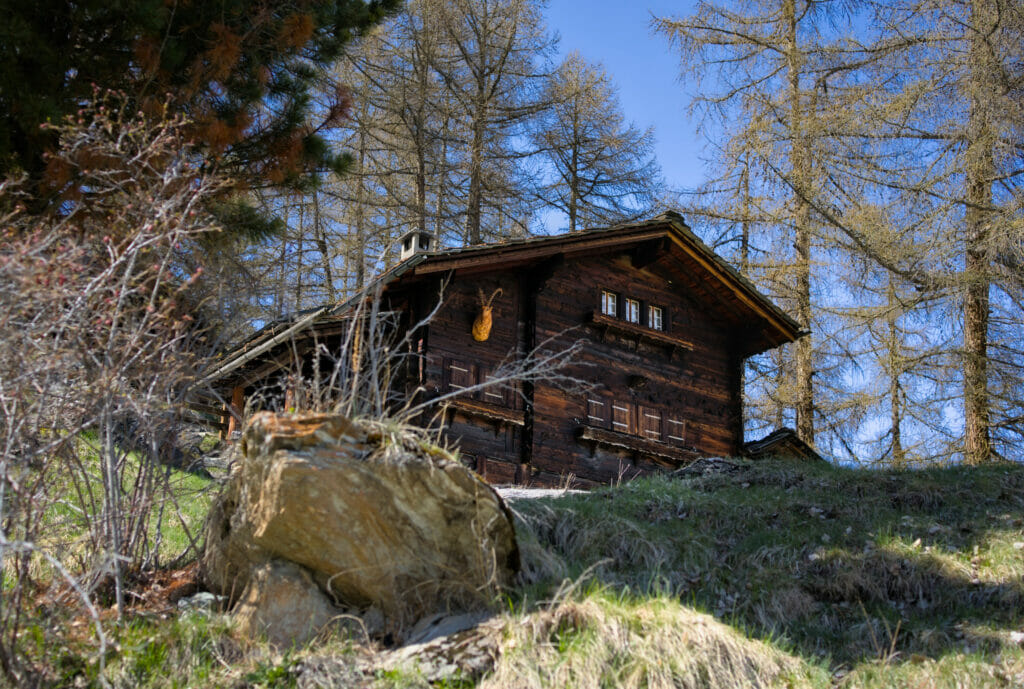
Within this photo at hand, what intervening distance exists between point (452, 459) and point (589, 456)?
9.78 metres

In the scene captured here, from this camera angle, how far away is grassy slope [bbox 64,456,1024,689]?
6.44 metres

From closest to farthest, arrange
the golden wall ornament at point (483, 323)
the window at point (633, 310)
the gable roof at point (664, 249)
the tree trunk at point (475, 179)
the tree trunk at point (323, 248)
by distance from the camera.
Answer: the gable roof at point (664, 249) < the golden wall ornament at point (483, 323) < the window at point (633, 310) < the tree trunk at point (475, 179) < the tree trunk at point (323, 248)

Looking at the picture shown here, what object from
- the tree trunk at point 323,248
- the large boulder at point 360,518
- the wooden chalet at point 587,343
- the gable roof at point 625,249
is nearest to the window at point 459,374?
the wooden chalet at point 587,343

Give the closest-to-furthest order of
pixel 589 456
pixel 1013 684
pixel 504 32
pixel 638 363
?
pixel 1013 684, pixel 589 456, pixel 638 363, pixel 504 32

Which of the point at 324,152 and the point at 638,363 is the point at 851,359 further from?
the point at 324,152

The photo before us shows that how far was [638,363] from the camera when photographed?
1788 cm

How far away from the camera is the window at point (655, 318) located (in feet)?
60.5

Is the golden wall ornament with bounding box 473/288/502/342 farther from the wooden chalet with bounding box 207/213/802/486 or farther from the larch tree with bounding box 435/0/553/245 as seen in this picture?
Answer: the larch tree with bounding box 435/0/553/245

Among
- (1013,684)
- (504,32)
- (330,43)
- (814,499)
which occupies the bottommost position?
(1013,684)

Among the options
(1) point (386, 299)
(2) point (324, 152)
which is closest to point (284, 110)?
(2) point (324, 152)

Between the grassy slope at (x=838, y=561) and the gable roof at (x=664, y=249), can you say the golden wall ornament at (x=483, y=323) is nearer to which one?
the gable roof at (x=664, y=249)

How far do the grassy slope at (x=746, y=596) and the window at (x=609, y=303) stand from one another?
5.57 meters

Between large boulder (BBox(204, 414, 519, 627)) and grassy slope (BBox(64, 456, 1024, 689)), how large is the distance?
0.47 meters

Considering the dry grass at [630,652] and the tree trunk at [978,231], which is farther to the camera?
the tree trunk at [978,231]
